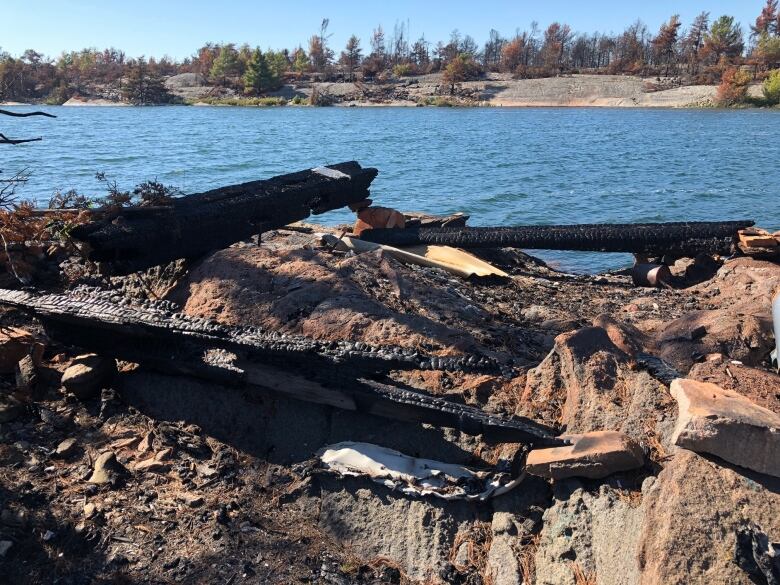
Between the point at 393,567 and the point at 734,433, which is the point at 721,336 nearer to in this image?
the point at 734,433

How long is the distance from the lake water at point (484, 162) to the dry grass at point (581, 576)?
8.22 meters

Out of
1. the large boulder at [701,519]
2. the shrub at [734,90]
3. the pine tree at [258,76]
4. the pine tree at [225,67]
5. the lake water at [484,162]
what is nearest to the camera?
the large boulder at [701,519]

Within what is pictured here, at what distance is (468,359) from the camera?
393cm

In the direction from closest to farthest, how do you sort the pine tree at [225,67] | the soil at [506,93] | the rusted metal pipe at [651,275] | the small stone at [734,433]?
the small stone at [734,433], the rusted metal pipe at [651,275], the soil at [506,93], the pine tree at [225,67]

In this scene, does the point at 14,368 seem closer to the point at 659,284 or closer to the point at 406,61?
the point at 659,284

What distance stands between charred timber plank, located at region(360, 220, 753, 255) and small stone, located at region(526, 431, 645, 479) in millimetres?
5239

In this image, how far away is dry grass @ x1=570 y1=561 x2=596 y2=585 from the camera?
289cm

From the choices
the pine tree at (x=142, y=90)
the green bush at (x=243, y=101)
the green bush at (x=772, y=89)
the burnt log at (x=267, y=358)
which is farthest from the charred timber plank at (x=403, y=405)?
the pine tree at (x=142, y=90)

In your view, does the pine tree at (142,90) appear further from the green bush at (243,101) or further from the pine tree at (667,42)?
the pine tree at (667,42)

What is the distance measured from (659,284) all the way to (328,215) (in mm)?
7687

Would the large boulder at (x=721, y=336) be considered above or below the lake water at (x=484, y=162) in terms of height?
above

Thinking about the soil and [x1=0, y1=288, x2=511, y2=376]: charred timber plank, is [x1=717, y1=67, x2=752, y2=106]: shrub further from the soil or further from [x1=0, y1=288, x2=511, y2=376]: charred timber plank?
[x1=0, y1=288, x2=511, y2=376]: charred timber plank

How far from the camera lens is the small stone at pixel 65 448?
4.13 meters

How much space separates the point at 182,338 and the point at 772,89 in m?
63.5
